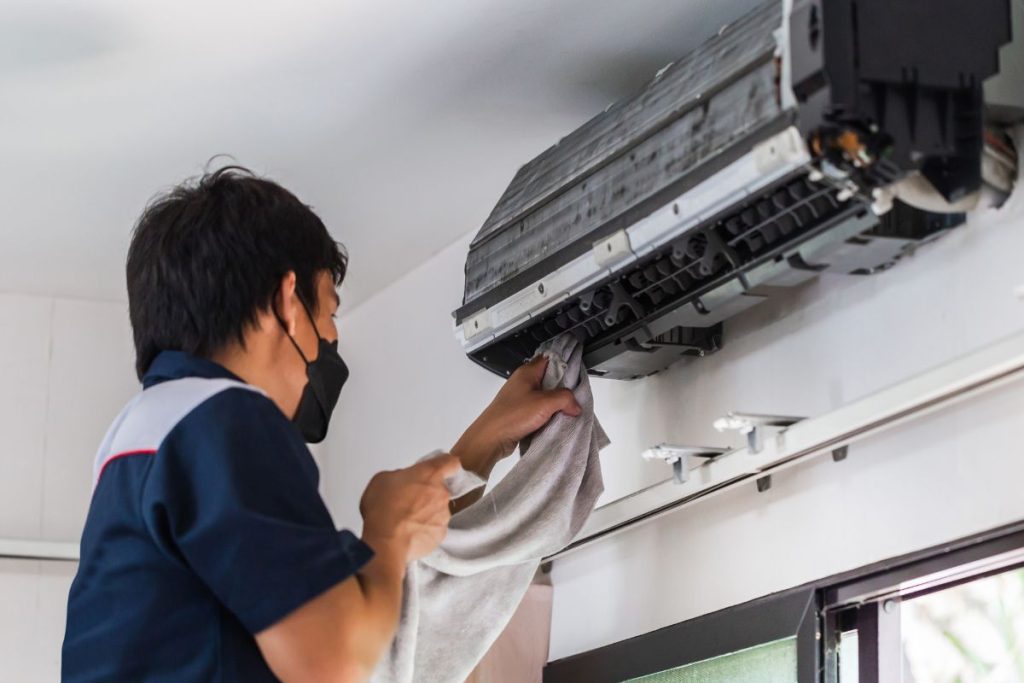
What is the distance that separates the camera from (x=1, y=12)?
2.30m

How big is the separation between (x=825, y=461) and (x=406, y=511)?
65 centimetres

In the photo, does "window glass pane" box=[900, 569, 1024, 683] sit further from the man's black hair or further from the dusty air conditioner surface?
the man's black hair

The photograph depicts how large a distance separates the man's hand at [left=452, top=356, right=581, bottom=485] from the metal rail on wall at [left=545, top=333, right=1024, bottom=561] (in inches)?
7.7

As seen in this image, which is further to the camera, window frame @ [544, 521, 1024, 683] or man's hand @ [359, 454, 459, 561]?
window frame @ [544, 521, 1024, 683]

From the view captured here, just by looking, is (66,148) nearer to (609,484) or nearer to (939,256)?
(609,484)

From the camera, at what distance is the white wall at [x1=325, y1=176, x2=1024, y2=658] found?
1.86 meters

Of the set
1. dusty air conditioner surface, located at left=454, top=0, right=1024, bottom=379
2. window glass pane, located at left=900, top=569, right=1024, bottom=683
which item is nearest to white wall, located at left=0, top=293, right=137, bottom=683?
dusty air conditioner surface, located at left=454, top=0, right=1024, bottom=379

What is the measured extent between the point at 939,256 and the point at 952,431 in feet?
0.75

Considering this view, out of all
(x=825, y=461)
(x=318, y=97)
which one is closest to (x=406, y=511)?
(x=825, y=461)

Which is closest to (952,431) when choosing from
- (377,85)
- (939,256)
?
(939,256)

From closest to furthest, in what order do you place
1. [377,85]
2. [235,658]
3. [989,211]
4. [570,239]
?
[235,658]
[989,211]
[570,239]
[377,85]

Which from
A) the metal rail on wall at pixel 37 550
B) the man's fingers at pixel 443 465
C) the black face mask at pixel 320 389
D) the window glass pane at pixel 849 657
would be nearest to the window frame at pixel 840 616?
the window glass pane at pixel 849 657

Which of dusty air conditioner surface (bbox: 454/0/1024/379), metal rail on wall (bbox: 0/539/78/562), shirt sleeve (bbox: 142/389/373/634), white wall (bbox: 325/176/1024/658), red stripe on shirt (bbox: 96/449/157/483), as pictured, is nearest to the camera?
shirt sleeve (bbox: 142/389/373/634)

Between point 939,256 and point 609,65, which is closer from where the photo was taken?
point 939,256
